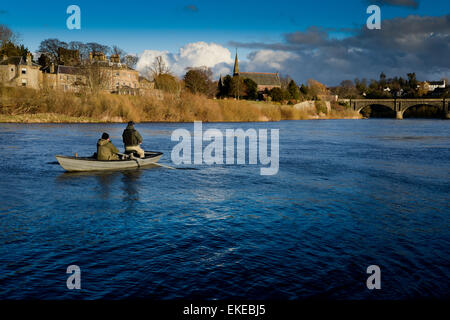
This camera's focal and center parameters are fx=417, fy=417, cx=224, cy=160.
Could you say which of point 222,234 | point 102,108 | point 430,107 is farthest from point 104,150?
point 430,107

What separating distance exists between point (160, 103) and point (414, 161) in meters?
47.4

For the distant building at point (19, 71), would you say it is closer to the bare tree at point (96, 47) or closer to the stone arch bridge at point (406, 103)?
the bare tree at point (96, 47)

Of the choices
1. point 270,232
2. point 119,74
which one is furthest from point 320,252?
point 119,74

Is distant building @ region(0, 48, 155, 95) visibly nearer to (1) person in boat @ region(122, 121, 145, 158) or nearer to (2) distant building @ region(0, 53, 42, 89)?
(2) distant building @ region(0, 53, 42, 89)

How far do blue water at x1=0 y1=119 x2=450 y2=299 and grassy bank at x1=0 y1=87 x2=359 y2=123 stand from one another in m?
42.8

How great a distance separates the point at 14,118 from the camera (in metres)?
59.0

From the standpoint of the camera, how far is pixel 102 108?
61.7 m

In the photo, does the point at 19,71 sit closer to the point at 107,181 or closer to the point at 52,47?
the point at 52,47

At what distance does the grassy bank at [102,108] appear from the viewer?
6066 centimetres

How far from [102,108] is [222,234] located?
180 feet

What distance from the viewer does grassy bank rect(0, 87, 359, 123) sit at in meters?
60.7

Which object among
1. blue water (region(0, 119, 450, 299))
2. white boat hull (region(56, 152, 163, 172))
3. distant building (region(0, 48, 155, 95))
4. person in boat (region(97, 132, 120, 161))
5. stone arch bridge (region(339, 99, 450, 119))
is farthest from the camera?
stone arch bridge (region(339, 99, 450, 119))

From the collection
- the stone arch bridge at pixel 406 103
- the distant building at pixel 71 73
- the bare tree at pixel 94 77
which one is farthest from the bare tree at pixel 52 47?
the stone arch bridge at pixel 406 103

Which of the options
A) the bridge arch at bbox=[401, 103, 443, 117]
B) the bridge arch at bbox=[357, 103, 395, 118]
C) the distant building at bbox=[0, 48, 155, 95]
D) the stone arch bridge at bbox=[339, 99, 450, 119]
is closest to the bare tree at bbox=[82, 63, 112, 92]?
the distant building at bbox=[0, 48, 155, 95]
